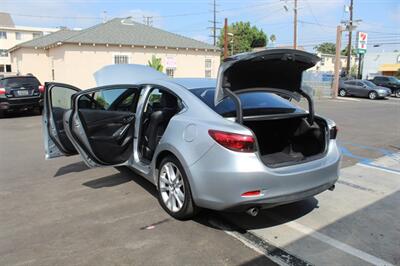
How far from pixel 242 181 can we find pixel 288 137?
1.50 meters

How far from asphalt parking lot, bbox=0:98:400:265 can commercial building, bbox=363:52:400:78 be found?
2297 inches

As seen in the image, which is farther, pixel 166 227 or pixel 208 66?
pixel 208 66

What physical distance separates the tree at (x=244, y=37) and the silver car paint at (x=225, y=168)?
219 ft

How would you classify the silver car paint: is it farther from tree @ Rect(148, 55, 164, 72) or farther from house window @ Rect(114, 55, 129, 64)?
house window @ Rect(114, 55, 129, 64)

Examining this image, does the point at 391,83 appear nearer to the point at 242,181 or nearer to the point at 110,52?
the point at 110,52

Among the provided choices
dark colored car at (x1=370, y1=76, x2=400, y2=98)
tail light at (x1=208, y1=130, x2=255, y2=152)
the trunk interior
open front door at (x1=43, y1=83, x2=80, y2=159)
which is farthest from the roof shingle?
tail light at (x1=208, y1=130, x2=255, y2=152)

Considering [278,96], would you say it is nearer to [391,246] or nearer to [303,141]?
[303,141]

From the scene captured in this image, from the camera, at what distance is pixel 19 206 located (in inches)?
178

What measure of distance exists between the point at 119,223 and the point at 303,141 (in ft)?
7.98

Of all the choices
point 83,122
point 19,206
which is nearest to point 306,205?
point 83,122

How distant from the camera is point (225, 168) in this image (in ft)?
10.9

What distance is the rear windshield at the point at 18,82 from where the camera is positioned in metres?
13.3

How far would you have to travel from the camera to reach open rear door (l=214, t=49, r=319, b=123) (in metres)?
3.61

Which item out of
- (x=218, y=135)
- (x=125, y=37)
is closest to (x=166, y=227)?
(x=218, y=135)
